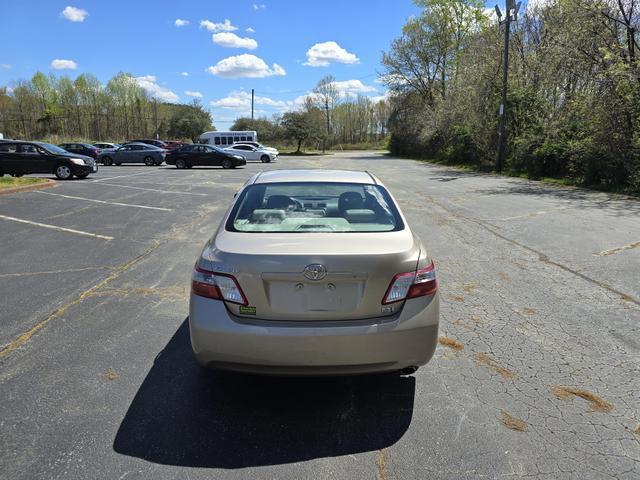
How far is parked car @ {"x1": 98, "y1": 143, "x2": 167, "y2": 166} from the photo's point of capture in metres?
32.6

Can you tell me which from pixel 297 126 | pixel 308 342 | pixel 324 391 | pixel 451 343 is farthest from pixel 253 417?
pixel 297 126

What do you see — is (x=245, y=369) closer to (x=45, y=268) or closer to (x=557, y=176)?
(x=45, y=268)

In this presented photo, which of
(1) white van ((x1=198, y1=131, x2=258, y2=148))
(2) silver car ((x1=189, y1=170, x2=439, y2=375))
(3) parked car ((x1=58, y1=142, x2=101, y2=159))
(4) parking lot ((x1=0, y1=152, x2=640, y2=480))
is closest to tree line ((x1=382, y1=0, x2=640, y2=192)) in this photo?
(4) parking lot ((x1=0, y1=152, x2=640, y2=480))

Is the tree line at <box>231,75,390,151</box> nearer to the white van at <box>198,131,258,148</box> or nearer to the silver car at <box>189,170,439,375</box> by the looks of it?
the white van at <box>198,131,258,148</box>

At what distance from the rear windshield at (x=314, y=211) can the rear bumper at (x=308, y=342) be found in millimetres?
706

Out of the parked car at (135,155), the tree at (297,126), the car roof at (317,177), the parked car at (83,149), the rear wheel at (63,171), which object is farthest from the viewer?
the tree at (297,126)

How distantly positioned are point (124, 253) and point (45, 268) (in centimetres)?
115

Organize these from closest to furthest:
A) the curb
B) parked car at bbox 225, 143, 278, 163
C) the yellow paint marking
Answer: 1. the yellow paint marking
2. the curb
3. parked car at bbox 225, 143, 278, 163

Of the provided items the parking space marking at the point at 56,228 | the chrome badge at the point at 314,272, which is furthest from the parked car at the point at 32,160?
the chrome badge at the point at 314,272

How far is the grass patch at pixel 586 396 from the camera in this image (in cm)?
305

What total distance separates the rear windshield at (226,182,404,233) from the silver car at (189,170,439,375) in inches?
15.0

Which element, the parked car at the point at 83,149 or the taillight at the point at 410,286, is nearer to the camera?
the taillight at the point at 410,286

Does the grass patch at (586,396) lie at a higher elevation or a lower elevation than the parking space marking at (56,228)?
higher

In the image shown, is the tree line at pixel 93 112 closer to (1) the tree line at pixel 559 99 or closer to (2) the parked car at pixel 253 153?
(2) the parked car at pixel 253 153
